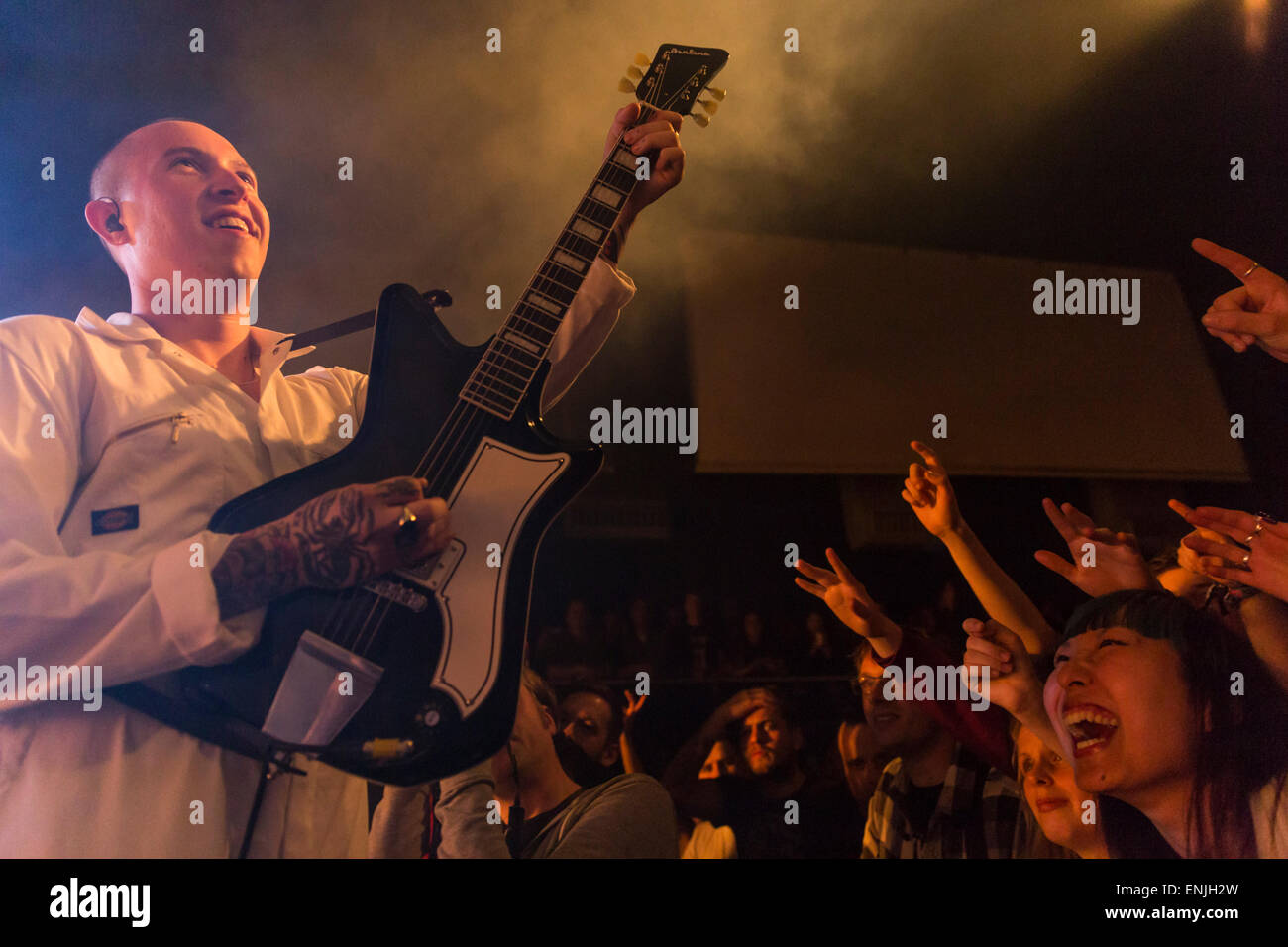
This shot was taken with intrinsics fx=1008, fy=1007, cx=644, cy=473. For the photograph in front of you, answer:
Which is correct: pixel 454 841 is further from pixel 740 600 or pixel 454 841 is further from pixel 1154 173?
pixel 1154 173

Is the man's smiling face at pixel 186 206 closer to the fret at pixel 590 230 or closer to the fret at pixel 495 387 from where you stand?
the fret at pixel 495 387

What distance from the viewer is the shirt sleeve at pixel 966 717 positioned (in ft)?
9.47

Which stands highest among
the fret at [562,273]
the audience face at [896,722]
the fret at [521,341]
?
the fret at [562,273]

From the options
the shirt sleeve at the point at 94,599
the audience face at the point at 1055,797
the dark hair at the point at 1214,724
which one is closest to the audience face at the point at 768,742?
the audience face at the point at 1055,797

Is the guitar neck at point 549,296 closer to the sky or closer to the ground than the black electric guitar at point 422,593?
closer to the sky

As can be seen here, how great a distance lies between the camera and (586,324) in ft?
9.43

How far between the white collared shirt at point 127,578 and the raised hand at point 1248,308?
2.09m

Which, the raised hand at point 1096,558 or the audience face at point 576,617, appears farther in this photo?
the raised hand at point 1096,558

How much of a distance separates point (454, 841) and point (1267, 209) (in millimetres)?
3173

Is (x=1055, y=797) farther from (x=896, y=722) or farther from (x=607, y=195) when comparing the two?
(x=607, y=195)

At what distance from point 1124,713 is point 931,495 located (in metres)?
0.80

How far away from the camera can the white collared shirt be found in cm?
248
